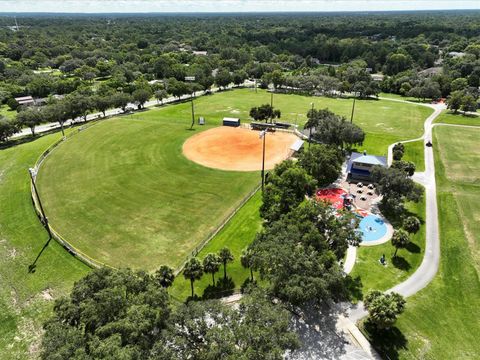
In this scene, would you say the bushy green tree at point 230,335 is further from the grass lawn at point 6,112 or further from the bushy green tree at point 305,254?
the grass lawn at point 6,112

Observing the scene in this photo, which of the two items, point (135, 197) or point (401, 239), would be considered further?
point (135, 197)

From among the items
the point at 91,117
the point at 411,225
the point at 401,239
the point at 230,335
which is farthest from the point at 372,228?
the point at 91,117

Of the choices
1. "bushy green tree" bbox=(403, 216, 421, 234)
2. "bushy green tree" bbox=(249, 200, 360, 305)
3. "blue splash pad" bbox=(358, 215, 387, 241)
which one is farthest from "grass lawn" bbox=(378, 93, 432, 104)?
"bushy green tree" bbox=(249, 200, 360, 305)

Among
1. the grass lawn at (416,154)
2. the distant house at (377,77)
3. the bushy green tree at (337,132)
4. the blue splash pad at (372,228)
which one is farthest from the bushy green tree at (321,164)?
the distant house at (377,77)

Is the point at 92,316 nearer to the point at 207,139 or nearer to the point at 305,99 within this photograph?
the point at 207,139

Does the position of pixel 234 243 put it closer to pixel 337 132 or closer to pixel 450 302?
pixel 450 302

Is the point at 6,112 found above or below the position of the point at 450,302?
above

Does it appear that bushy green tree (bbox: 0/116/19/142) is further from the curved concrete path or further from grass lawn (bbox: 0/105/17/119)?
the curved concrete path
